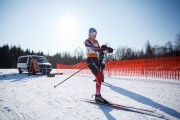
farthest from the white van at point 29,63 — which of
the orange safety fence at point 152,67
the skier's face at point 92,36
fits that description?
the skier's face at point 92,36

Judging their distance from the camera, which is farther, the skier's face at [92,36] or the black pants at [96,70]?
the skier's face at [92,36]

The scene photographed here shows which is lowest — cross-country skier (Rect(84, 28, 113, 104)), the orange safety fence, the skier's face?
the orange safety fence

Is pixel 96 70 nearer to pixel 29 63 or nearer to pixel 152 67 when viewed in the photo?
pixel 152 67

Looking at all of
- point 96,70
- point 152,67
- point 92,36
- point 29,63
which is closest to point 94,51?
point 92,36

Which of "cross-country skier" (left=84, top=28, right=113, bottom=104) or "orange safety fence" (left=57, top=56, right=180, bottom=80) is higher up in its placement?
"cross-country skier" (left=84, top=28, right=113, bottom=104)

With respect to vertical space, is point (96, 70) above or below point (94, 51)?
below

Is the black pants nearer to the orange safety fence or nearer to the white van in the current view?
the orange safety fence

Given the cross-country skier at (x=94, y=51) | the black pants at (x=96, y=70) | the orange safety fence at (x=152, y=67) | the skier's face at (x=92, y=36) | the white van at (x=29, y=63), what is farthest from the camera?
the white van at (x=29, y=63)

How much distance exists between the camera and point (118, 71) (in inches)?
707

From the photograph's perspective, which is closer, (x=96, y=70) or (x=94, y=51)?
(x=96, y=70)

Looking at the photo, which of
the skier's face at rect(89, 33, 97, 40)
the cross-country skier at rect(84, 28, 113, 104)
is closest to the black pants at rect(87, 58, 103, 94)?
the cross-country skier at rect(84, 28, 113, 104)

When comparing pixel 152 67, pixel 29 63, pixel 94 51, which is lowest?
pixel 152 67

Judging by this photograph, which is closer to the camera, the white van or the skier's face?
the skier's face

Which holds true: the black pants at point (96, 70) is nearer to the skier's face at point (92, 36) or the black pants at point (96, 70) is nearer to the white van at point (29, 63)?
the skier's face at point (92, 36)
